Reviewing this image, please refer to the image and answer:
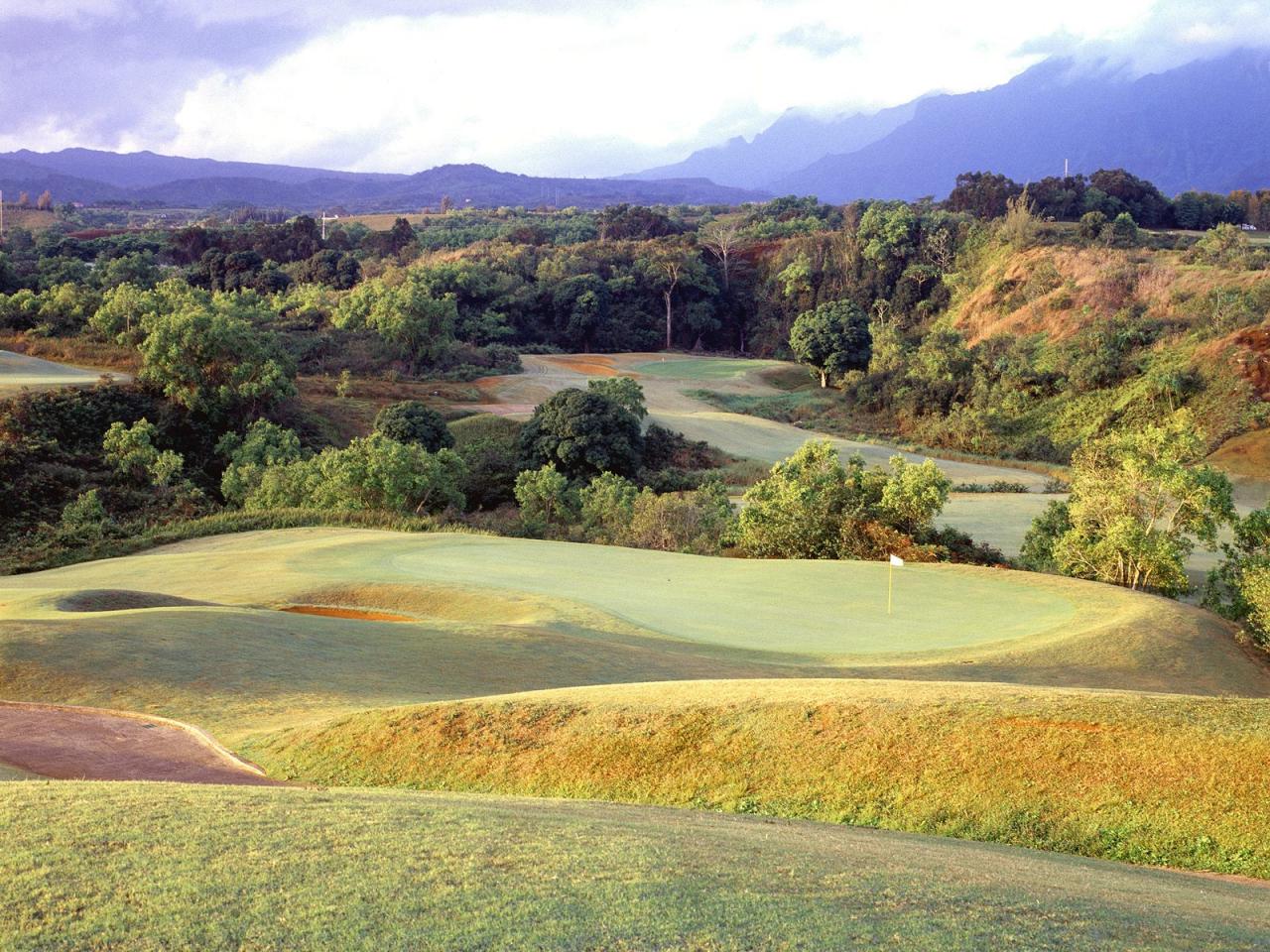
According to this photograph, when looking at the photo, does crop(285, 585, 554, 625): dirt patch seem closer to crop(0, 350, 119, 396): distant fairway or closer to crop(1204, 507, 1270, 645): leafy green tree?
crop(1204, 507, 1270, 645): leafy green tree

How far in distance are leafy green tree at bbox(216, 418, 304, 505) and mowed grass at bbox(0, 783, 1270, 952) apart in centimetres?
3196

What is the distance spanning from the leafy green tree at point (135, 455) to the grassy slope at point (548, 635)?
1508cm

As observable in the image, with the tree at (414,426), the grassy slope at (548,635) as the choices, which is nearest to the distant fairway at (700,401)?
the tree at (414,426)

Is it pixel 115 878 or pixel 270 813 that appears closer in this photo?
pixel 115 878

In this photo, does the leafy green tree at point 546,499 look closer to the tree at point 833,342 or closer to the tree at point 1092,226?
the tree at point 833,342

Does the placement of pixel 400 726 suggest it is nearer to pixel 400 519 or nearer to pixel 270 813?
pixel 270 813

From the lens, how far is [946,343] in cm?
6681

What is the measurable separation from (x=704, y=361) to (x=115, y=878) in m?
77.5

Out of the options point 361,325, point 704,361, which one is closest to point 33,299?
point 361,325

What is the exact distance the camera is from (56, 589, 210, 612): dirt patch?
19469mm

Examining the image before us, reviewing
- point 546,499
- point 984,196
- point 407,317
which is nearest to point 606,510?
point 546,499

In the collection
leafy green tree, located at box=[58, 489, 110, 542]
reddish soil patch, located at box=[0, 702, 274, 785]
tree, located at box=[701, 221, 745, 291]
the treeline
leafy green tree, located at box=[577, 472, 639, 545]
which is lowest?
leafy green tree, located at box=[58, 489, 110, 542]

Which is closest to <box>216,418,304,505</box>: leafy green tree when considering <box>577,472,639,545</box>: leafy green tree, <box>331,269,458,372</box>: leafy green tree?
<box>577,472,639,545</box>: leafy green tree

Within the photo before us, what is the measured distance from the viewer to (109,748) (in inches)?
497
